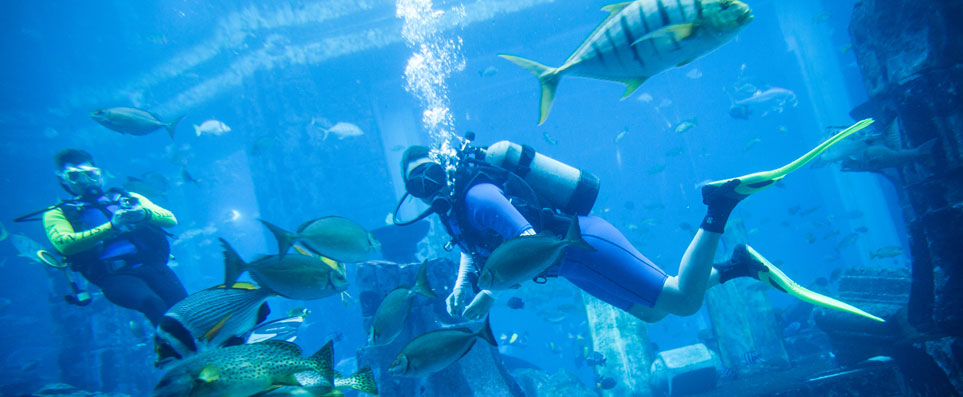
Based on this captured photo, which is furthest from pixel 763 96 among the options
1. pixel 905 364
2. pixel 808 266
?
pixel 808 266

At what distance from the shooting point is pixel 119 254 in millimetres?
4066

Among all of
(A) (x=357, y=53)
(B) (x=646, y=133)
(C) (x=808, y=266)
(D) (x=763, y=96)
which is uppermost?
(A) (x=357, y=53)

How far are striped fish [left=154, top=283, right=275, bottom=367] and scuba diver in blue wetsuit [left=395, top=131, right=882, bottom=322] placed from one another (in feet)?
5.02

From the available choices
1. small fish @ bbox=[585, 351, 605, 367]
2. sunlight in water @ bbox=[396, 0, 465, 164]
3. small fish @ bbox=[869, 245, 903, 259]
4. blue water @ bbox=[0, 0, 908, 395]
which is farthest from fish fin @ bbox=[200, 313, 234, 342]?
small fish @ bbox=[869, 245, 903, 259]

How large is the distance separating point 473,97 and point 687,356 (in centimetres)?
2245

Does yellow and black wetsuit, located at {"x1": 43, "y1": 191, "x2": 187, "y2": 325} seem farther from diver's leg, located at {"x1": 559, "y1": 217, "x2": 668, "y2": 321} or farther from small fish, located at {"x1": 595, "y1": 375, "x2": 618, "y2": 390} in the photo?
small fish, located at {"x1": 595, "y1": 375, "x2": 618, "y2": 390}

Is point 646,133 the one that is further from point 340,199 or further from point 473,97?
Result: point 340,199

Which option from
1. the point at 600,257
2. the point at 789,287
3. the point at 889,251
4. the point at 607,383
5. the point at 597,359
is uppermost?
the point at 600,257

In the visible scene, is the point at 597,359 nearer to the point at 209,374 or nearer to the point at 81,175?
the point at 209,374

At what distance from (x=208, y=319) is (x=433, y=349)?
1.14 m

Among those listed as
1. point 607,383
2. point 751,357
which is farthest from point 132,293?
point 751,357

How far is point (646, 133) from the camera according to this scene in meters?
35.9

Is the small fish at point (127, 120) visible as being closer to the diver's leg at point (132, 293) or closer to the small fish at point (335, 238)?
the diver's leg at point (132, 293)

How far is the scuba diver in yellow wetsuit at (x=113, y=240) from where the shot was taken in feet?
12.4
